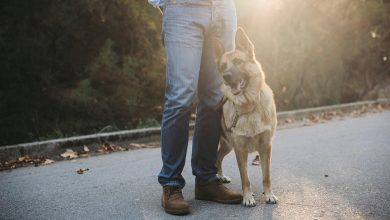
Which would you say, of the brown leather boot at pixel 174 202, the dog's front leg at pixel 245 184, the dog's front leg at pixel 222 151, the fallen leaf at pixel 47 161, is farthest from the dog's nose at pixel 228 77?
the fallen leaf at pixel 47 161

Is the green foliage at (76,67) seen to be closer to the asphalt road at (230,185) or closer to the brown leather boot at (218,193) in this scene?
the asphalt road at (230,185)

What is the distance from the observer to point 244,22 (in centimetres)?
924

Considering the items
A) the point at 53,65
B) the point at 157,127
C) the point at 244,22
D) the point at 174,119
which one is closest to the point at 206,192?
the point at 174,119

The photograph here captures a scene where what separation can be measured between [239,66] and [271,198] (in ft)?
3.73

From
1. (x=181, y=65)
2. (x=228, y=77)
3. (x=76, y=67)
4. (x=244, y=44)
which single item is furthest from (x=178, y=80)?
(x=76, y=67)

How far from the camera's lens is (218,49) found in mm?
3791

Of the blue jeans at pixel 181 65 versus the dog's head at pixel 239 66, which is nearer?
the blue jeans at pixel 181 65

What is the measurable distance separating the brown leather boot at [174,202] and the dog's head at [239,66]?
0.95 m

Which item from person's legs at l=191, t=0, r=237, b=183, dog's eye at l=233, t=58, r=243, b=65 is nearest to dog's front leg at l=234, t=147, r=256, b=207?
person's legs at l=191, t=0, r=237, b=183

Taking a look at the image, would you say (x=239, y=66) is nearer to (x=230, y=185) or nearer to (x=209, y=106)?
(x=209, y=106)

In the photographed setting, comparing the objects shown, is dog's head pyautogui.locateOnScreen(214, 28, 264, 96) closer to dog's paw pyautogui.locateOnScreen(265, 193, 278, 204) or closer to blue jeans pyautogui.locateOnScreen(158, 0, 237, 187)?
blue jeans pyautogui.locateOnScreen(158, 0, 237, 187)

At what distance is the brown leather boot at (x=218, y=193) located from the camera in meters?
3.70

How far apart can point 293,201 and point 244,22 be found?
616 centimetres

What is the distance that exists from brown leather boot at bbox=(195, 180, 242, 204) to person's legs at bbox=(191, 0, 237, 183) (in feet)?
0.21
